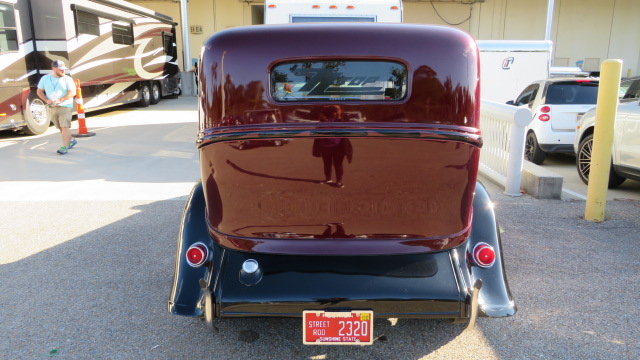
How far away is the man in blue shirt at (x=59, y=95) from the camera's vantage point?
8.88 meters

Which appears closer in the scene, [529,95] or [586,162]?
[586,162]

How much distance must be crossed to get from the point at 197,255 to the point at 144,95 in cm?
1660

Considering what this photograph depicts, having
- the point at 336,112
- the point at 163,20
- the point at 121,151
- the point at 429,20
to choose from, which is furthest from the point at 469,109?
the point at 429,20

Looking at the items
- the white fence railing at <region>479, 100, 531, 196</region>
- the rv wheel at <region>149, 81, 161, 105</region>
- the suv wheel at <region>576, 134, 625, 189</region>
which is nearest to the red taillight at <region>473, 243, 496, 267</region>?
the white fence railing at <region>479, 100, 531, 196</region>

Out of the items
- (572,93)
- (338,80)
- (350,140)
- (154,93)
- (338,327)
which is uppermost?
(338,80)

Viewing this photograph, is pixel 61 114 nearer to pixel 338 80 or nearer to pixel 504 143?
pixel 504 143

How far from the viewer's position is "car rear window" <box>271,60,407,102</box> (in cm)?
252

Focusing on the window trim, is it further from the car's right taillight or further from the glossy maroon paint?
the glossy maroon paint

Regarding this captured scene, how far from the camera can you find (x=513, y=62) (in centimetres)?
1245

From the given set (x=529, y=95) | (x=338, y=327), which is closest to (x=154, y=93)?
(x=529, y=95)

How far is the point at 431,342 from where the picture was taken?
3.01 metres

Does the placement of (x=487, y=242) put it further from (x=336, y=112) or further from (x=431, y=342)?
(x=336, y=112)

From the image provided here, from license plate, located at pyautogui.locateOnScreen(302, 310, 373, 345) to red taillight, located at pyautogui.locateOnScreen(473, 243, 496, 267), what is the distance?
A: 2.40 ft

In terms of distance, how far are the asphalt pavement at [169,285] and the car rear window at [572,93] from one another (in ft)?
9.01
